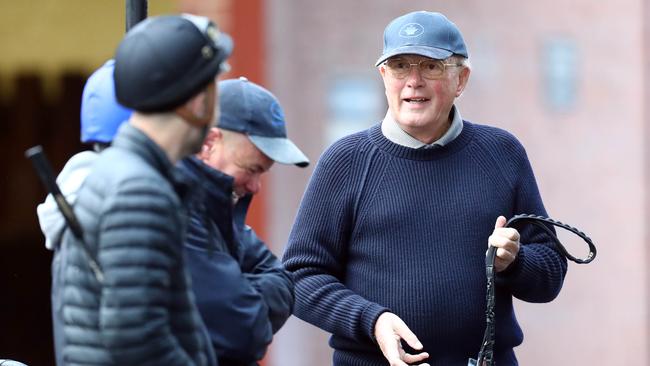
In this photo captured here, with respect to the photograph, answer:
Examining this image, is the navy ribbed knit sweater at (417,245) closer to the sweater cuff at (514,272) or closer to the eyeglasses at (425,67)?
the sweater cuff at (514,272)

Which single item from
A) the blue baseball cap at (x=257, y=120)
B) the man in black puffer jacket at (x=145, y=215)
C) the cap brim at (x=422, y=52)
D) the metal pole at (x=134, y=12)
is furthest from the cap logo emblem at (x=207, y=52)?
the cap brim at (x=422, y=52)

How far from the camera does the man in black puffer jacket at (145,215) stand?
8.02 ft

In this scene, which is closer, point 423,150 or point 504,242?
point 504,242

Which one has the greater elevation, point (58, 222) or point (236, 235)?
point (58, 222)

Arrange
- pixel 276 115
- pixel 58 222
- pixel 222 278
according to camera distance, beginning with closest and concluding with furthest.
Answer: pixel 58 222 < pixel 222 278 < pixel 276 115

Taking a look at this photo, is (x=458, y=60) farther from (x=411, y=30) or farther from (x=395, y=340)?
(x=395, y=340)

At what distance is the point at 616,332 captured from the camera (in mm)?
12992

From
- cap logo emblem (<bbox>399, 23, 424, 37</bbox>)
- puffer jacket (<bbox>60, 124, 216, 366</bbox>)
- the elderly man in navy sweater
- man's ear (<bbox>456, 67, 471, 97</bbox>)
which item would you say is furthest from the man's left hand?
puffer jacket (<bbox>60, 124, 216, 366</bbox>)

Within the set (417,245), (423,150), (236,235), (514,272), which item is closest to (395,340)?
(417,245)

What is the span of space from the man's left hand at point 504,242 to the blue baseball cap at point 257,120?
0.63 meters

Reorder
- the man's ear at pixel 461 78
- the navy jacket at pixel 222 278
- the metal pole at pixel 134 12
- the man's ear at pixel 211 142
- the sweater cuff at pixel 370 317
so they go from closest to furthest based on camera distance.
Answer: the navy jacket at pixel 222 278 → the man's ear at pixel 211 142 → the metal pole at pixel 134 12 → the sweater cuff at pixel 370 317 → the man's ear at pixel 461 78

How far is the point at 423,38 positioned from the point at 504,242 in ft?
2.02

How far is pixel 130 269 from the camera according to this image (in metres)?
2.44

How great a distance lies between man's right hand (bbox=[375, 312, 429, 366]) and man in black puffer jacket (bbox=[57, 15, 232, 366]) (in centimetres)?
95
